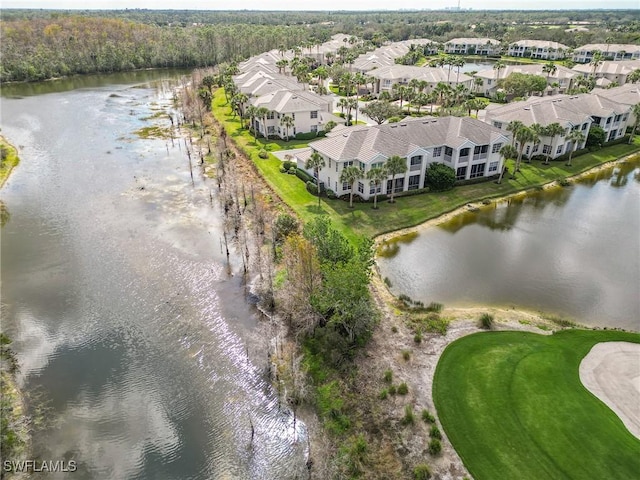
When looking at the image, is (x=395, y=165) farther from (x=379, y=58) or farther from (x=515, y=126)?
(x=379, y=58)

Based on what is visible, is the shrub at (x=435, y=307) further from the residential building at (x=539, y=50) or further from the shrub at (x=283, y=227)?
the residential building at (x=539, y=50)

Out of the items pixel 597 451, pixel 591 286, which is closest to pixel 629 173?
pixel 591 286

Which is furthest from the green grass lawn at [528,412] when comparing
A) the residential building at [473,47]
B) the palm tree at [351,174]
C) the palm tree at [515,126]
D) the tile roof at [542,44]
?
the residential building at [473,47]

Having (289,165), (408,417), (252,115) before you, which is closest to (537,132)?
(289,165)

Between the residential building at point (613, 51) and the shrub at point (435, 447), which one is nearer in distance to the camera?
the shrub at point (435, 447)

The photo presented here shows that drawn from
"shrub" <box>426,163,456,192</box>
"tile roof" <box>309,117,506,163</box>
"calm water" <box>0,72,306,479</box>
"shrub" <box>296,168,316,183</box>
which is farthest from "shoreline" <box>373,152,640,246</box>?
"calm water" <box>0,72,306,479</box>

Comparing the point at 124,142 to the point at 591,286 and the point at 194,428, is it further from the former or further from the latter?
the point at 591,286
